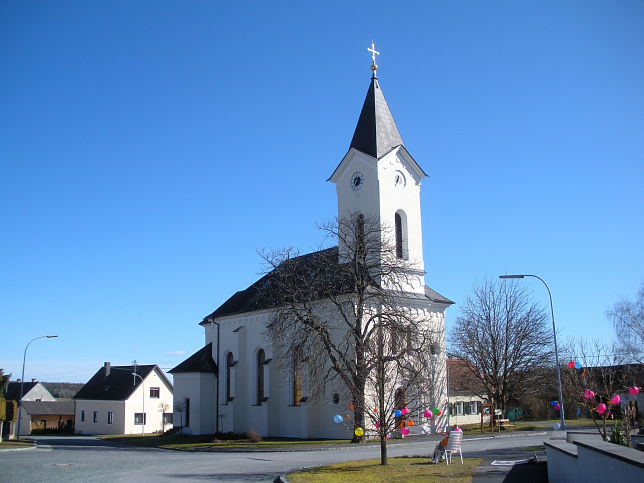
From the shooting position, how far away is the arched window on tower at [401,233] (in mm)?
36294

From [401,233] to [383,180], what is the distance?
3.61 metres

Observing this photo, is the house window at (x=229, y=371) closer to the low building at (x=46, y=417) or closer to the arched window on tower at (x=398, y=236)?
the arched window on tower at (x=398, y=236)

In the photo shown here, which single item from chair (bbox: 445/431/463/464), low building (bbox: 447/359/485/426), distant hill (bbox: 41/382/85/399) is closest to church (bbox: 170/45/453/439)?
low building (bbox: 447/359/485/426)

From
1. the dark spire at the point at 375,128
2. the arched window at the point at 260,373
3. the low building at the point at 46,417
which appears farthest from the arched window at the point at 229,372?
the low building at the point at 46,417

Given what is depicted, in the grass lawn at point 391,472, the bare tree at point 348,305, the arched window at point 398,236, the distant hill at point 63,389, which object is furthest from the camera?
the distant hill at point 63,389

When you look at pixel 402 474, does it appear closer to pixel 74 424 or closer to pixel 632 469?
pixel 632 469

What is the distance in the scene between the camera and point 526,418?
2301 inches

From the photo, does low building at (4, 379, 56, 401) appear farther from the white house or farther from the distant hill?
the distant hill

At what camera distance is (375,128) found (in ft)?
121

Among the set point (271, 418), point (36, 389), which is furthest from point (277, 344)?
point (36, 389)

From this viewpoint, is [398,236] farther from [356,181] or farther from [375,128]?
[375,128]

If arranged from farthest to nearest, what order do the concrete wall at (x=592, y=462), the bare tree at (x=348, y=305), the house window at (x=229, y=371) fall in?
the house window at (x=229, y=371)
the bare tree at (x=348, y=305)
the concrete wall at (x=592, y=462)

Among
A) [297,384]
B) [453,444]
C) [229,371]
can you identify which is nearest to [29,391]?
[229,371]

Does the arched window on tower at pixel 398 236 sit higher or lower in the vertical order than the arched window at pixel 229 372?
higher
